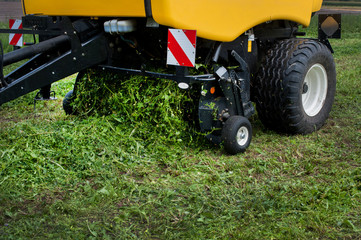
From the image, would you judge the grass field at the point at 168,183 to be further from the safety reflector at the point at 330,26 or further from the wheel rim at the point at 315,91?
the safety reflector at the point at 330,26

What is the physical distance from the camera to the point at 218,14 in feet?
12.5

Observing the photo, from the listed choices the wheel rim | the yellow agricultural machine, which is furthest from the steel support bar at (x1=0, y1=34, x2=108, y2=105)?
the wheel rim

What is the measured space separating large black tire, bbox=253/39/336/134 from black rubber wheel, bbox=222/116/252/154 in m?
0.49

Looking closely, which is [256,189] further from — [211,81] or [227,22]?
[227,22]

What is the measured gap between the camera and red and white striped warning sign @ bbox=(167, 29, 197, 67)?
3.61m

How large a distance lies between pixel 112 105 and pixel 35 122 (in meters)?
0.86

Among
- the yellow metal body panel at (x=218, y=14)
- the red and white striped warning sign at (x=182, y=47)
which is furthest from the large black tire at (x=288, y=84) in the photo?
the red and white striped warning sign at (x=182, y=47)

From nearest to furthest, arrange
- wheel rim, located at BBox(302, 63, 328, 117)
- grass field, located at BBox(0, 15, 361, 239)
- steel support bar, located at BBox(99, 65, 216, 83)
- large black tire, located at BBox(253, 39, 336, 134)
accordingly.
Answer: grass field, located at BBox(0, 15, 361, 239)
steel support bar, located at BBox(99, 65, 216, 83)
large black tire, located at BBox(253, 39, 336, 134)
wheel rim, located at BBox(302, 63, 328, 117)

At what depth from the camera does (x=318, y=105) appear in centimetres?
494

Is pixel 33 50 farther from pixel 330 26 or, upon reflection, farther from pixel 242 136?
pixel 330 26

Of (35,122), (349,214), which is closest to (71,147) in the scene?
(35,122)

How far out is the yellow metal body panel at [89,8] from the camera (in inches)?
143

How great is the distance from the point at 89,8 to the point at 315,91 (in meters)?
2.56

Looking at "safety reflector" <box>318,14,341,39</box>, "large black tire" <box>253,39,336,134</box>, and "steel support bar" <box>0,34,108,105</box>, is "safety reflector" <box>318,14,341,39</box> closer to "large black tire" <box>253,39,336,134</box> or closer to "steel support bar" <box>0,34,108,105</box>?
"large black tire" <box>253,39,336,134</box>
